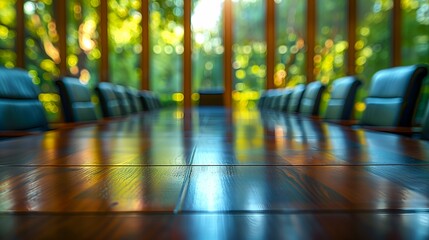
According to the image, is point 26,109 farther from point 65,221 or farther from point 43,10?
point 43,10

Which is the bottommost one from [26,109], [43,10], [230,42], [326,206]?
[326,206]

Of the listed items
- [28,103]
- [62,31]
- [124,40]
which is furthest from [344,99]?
[62,31]

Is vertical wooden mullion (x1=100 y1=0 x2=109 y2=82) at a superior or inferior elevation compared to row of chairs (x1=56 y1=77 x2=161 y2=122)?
superior

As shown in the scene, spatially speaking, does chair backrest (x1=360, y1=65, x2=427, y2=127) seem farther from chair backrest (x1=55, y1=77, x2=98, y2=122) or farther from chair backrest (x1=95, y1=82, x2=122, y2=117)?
chair backrest (x1=95, y1=82, x2=122, y2=117)

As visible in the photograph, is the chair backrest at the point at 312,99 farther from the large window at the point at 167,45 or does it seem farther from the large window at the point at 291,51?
the large window at the point at 167,45

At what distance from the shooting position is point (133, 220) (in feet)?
1.20

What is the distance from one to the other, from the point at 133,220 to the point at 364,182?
1.12 feet

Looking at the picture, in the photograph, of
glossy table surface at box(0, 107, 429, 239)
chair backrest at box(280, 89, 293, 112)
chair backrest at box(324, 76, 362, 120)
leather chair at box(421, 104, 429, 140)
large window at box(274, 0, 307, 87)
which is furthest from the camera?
large window at box(274, 0, 307, 87)

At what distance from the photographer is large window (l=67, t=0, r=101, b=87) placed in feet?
25.3

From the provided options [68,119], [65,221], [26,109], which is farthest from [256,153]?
[68,119]

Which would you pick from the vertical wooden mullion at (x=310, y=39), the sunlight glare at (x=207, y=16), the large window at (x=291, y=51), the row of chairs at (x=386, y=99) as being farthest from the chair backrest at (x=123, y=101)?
the vertical wooden mullion at (x=310, y=39)

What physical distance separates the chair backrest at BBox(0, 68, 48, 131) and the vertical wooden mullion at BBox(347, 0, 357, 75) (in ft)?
22.0

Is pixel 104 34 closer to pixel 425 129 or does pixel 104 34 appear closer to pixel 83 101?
pixel 83 101

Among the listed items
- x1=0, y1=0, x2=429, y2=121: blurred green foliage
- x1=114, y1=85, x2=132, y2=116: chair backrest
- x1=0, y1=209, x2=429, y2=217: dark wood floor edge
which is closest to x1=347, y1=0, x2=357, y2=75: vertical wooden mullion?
x1=0, y1=0, x2=429, y2=121: blurred green foliage
